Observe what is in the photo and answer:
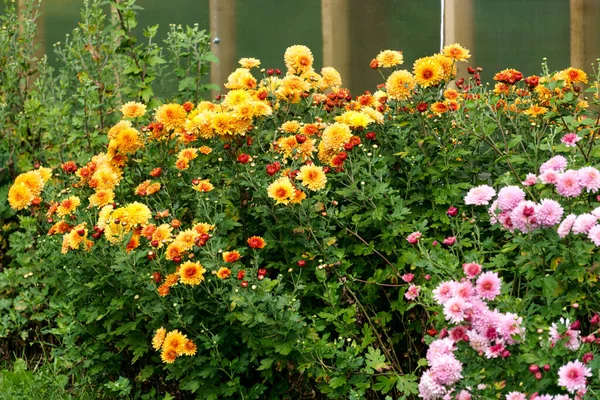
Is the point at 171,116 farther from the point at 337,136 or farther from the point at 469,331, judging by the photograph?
the point at 469,331

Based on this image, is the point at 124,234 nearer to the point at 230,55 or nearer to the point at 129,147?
the point at 129,147

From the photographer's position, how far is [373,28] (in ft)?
21.0

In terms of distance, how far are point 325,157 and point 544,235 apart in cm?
114

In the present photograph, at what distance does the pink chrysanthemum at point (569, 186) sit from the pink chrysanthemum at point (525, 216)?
0.12m

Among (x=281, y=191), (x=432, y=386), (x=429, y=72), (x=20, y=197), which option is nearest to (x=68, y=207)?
(x=20, y=197)

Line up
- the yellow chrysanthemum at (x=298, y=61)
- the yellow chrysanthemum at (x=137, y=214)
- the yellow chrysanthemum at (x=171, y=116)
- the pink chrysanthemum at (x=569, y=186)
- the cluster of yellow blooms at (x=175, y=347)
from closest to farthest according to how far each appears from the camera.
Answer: the pink chrysanthemum at (x=569, y=186) → the cluster of yellow blooms at (x=175, y=347) → the yellow chrysanthemum at (x=137, y=214) → the yellow chrysanthemum at (x=171, y=116) → the yellow chrysanthemum at (x=298, y=61)

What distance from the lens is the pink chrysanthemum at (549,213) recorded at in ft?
7.63

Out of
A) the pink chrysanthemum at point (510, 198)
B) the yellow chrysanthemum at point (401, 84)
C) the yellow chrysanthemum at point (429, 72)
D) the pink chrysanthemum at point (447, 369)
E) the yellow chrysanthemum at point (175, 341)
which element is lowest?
the yellow chrysanthemum at point (175, 341)

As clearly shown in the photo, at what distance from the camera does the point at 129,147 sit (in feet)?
11.9

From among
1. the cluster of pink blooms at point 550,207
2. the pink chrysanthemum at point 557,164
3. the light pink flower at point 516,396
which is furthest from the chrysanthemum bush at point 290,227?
the light pink flower at point 516,396

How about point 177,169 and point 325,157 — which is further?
point 177,169

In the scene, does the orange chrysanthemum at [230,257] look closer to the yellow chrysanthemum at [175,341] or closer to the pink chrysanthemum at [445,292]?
the yellow chrysanthemum at [175,341]

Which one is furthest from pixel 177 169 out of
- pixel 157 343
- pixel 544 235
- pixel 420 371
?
pixel 544 235

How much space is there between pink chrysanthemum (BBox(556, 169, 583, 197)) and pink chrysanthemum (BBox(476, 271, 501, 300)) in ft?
1.17
